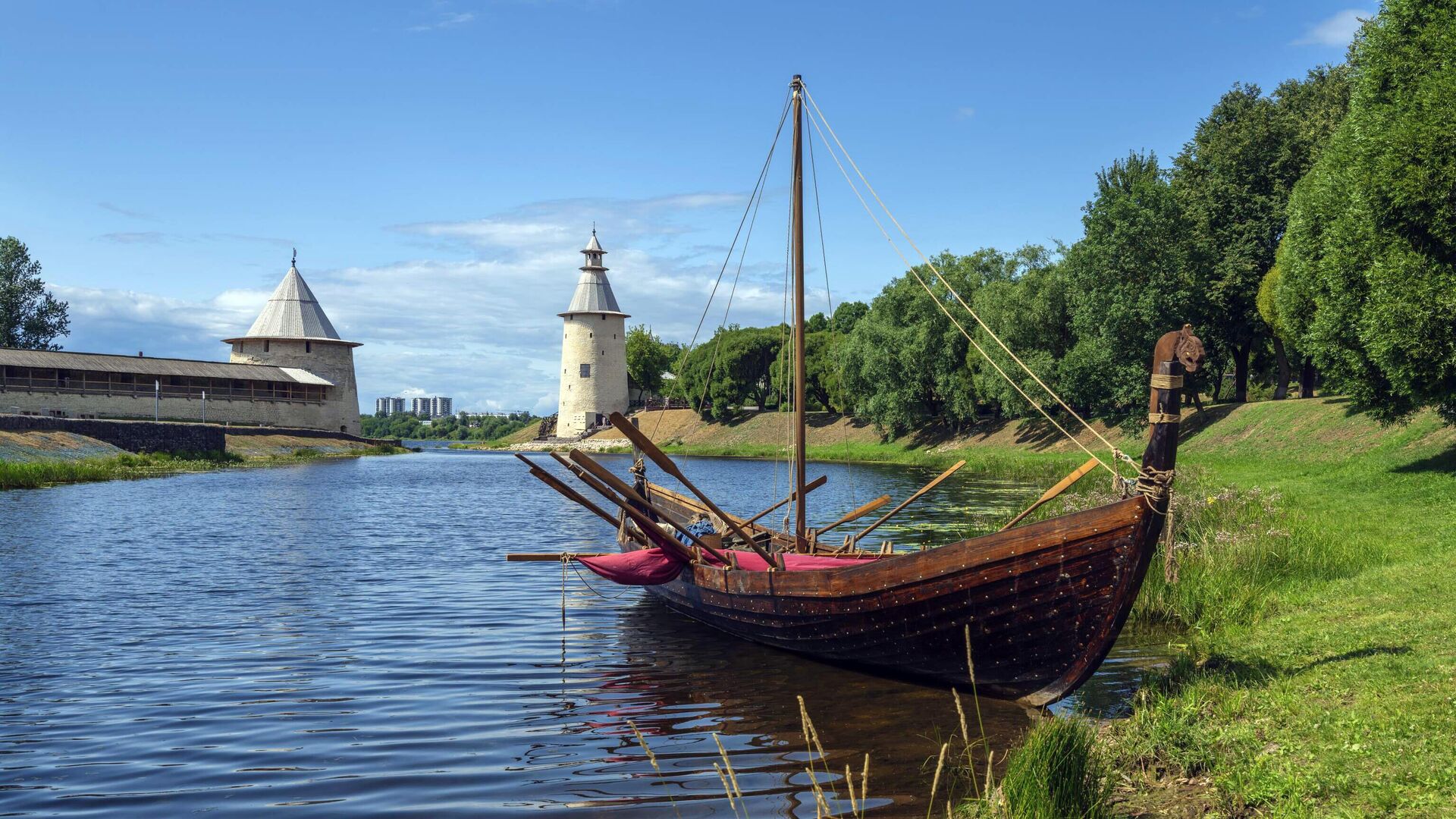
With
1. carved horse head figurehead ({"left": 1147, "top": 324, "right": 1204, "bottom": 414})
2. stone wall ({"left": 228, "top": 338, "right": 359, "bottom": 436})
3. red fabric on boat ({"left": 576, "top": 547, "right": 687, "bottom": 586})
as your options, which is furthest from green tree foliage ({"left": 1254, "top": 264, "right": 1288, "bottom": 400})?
stone wall ({"left": 228, "top": 338, "right": 359, "bottom": 436})

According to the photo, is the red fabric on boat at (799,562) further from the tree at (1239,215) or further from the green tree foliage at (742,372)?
the green tree foliage at (742,372)

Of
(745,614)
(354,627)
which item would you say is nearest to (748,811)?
(745,614)

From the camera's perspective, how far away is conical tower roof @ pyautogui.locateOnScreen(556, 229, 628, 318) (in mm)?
83750

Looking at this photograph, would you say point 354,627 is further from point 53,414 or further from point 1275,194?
point 53,414

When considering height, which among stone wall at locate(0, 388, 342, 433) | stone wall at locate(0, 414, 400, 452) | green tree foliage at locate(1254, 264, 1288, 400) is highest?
green tree foliage at locate(1254, 264, 1288, 400)

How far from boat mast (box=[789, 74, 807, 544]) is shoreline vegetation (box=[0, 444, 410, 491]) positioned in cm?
2953

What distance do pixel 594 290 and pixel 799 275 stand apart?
236ft

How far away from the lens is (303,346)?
71.1 m

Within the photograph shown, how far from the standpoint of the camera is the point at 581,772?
24.4ft

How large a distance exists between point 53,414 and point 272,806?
60482 mm

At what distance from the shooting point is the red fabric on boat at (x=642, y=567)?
1203cm

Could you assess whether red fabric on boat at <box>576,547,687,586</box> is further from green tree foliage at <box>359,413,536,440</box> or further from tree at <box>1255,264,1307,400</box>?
green tree foliage at <box>359,413,536,440</box>

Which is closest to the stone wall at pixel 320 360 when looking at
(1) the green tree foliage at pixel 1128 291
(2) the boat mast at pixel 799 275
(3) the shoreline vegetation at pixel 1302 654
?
(1) the green tree foliage at pixel 1128 291

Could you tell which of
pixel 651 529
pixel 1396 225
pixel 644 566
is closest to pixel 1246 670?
pixel 651 529
